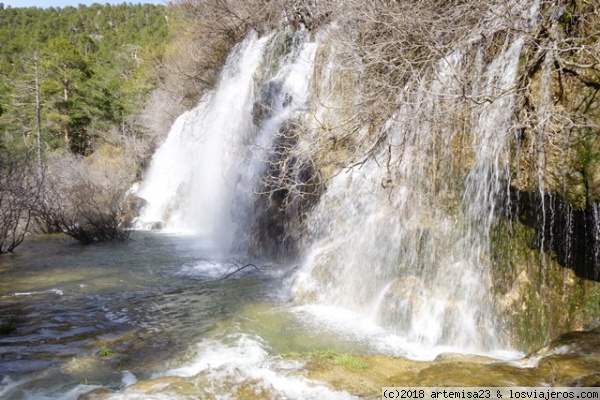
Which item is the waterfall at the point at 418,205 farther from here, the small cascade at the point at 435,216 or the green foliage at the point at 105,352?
the green foliage at the point at 105,352

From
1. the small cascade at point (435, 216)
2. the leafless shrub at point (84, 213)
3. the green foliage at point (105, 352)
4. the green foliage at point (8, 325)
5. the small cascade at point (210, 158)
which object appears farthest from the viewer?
the small cascade at point (210, 158)

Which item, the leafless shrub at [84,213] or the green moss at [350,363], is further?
the leafless shrub at [84,213]

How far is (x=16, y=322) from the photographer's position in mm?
6738

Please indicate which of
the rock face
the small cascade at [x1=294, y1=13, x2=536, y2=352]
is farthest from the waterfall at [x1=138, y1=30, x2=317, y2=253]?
the rock face

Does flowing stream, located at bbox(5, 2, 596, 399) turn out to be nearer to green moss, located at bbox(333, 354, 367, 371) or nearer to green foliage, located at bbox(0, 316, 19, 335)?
green foliage, located at bbox(0, 316, 19, 335)

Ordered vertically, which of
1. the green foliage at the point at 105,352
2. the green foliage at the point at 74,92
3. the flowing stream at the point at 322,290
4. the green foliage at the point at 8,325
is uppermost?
the green foliage at the point at 74,92

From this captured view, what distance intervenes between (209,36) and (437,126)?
1566 centimetres

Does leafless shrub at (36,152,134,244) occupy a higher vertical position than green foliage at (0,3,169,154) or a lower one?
lower

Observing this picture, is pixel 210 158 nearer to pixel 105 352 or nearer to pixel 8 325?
pixel 8 325

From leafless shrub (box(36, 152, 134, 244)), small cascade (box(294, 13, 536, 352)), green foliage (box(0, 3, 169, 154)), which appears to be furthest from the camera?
green foliage (box(0, 3, 169, 154))

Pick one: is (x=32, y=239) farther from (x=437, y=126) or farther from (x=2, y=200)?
(x=437, y=126)

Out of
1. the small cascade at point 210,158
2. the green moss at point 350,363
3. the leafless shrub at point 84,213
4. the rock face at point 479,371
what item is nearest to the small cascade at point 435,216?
the rock face at point 479,371

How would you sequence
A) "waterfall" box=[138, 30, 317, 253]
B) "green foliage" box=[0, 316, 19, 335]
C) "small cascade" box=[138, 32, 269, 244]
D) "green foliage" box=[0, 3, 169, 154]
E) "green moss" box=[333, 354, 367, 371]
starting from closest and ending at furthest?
"green moss" box=[333, 354, 367, 371], "green foliage" box=[0, 316, 19, 335], "waterfall" box=[138, 30, 317, 253], "small cascade" box=[138, 32, 269, 244], "green foliage" box=[0, 3, 169, 154]

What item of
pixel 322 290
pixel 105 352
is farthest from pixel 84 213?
pixel 322 290
